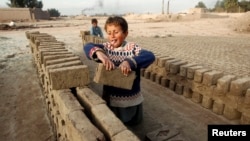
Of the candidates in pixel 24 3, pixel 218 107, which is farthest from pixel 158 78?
pixel 24 3

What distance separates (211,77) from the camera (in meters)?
3.87

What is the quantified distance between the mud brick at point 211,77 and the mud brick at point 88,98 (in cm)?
228

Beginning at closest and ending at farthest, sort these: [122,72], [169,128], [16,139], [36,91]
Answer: [122,72] → [169,128] → [16,139] → [36,91]

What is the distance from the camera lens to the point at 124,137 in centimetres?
168

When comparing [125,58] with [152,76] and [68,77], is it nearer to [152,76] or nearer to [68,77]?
[68,77]

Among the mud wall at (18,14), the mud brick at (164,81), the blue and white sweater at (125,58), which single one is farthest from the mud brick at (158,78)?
the mud wall at (18,14)

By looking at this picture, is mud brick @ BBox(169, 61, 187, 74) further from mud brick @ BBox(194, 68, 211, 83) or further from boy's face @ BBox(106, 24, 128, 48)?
boy's face @ BBox(106, 24, 128, 48)

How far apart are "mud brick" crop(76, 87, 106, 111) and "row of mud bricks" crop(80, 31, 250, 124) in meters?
2.30

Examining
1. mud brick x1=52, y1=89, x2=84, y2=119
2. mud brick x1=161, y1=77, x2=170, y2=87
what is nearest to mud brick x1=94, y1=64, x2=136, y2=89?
mud brick x1=52, y1=89, x2=84, y2=119

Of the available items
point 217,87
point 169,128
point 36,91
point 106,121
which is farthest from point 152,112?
point 36,91

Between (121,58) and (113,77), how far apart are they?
31 centimetres

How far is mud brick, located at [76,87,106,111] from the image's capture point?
2.23 metres

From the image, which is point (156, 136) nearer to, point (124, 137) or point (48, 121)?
point (124, 137)

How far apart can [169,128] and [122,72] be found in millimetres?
1107
